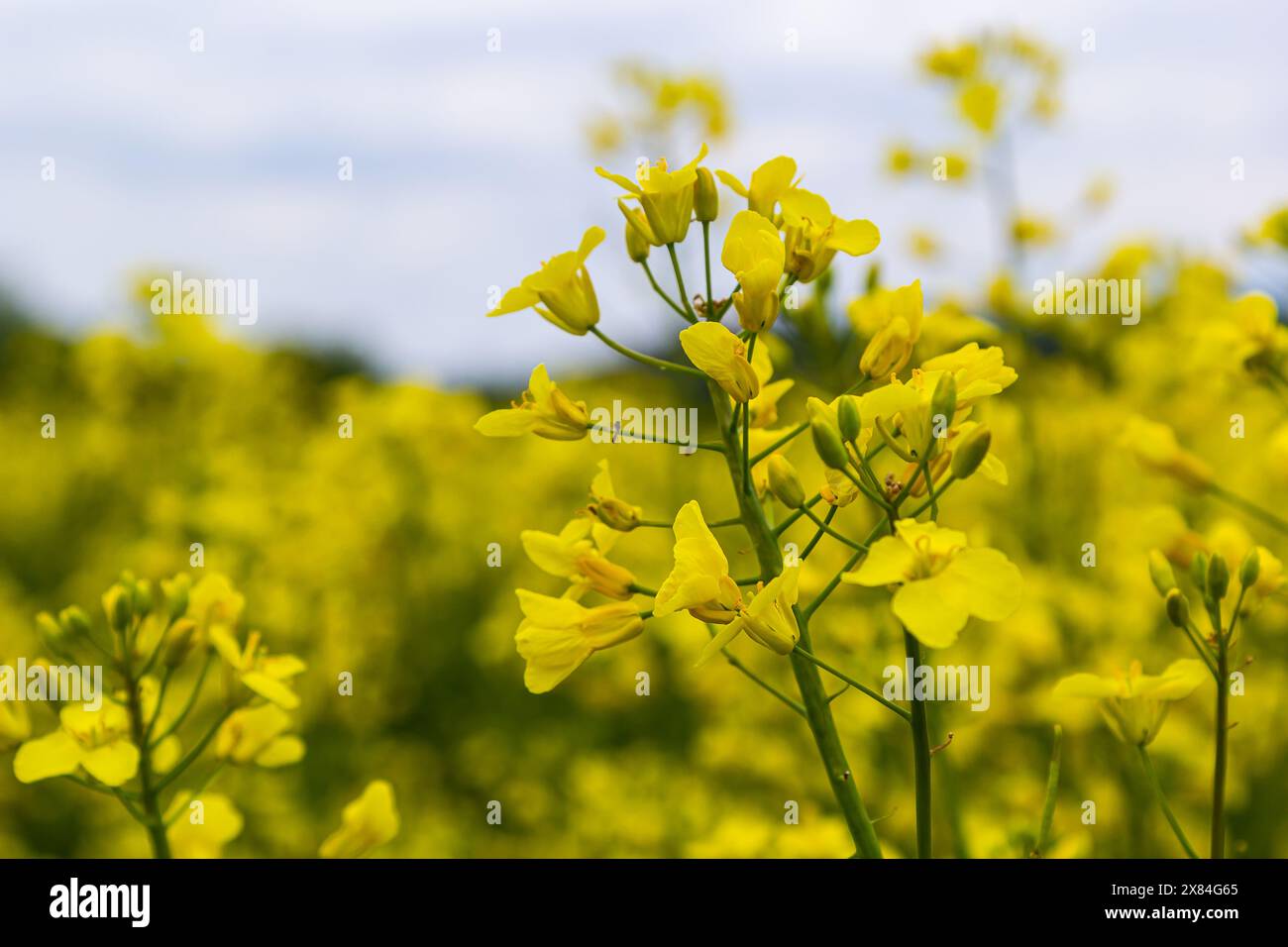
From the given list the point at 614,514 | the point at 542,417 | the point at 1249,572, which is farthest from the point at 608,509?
the point at 1249,572

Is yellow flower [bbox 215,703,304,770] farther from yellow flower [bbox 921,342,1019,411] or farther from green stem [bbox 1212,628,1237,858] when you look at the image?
green stem [bbox 1212,628,1237,858]

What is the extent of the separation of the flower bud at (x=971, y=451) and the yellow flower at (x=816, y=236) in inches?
13.3

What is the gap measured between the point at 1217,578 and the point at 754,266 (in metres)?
0.87

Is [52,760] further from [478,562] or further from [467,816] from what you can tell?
[478,562]

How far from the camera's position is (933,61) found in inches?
160

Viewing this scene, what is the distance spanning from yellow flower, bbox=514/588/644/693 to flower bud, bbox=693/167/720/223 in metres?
0.56

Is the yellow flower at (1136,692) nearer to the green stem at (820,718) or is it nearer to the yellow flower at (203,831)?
the green stem at (820,718)

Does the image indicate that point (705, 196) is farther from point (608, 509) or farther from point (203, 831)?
point (203, 831)

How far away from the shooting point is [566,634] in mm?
1492

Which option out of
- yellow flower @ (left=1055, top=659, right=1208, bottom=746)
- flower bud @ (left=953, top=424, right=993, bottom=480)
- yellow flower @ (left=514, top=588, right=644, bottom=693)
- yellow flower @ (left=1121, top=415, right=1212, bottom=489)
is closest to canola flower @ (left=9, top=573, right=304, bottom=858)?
yellow flower @ (left=514, top=588, right=644, bottom=693)

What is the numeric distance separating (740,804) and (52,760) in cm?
286

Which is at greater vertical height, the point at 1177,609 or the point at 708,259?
the point at 708,259
